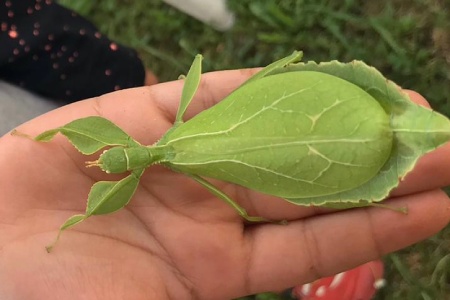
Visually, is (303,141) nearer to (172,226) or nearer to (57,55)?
(172,226)

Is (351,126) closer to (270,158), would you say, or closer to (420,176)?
(270,158)

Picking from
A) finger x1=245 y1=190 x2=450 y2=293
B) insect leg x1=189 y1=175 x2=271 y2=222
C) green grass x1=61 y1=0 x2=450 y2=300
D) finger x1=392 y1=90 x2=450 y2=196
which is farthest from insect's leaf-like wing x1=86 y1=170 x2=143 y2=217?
green grass x1=61 y1=0 x2=450 y2=300

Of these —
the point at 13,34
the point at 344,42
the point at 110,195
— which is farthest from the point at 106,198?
the point at 344,42

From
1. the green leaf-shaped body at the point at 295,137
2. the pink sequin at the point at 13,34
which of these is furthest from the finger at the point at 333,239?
the pink sequin at the point at 13,34

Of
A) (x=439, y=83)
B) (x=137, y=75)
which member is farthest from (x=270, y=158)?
(x=439, y=83)

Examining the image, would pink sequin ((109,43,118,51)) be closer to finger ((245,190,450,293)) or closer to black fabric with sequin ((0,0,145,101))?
black fabric with sequin ((0,0,145,101))

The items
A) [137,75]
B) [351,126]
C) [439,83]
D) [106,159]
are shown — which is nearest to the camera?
[351,126]
